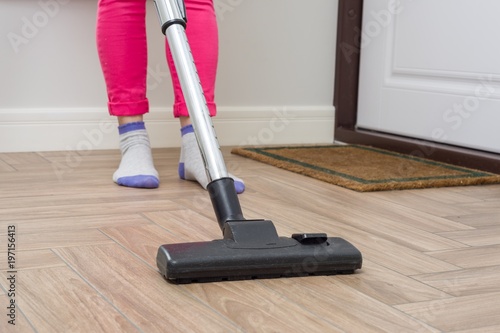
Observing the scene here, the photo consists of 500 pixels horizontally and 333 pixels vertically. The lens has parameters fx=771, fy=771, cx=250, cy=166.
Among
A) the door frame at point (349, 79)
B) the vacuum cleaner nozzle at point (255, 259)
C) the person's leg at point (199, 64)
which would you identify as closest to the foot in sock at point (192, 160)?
the person's leg at point (199, 64)

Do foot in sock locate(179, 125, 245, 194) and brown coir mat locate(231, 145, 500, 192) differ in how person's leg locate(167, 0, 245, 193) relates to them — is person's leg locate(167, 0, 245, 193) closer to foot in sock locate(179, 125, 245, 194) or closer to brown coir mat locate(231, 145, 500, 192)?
foot in sock locate(179, 125, 245, 194)

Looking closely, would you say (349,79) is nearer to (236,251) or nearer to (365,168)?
(365,168)

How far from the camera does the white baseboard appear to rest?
1.80 metres

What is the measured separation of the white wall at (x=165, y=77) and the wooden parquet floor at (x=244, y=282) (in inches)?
13.1

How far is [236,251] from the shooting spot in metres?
0.79

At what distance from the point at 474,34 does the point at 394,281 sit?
3.17 ft

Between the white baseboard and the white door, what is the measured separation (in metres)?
0.14

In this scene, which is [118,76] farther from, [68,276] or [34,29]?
[68,276]

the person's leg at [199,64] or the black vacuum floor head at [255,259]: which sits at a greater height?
the person's leg at [199,64]
